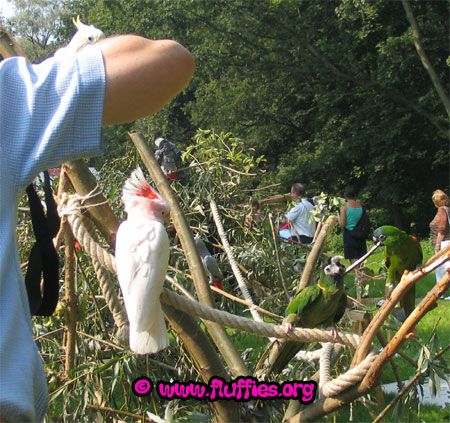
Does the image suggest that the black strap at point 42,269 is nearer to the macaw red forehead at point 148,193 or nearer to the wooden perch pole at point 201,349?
the macaw red forehead at point 148,193

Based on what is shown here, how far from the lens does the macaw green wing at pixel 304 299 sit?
2.15 m

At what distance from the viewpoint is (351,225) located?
5.45 meters

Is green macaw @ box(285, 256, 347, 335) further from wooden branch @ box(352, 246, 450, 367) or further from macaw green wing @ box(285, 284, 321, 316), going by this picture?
wooden branch @ box(352, 246, 450, 367)

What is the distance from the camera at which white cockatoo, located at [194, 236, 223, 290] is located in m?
2.82

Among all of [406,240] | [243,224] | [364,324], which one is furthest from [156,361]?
[406,240]

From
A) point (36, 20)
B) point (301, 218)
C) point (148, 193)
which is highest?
point (36, 20)

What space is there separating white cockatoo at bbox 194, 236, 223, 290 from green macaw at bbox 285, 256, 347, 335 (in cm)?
67

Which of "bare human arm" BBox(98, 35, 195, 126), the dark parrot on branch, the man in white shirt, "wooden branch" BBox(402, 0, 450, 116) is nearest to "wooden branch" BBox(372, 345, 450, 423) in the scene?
"bare human arm" BBox(98, 35, 195, 126)

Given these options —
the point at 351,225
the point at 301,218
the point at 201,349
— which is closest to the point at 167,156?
the point at 301,218

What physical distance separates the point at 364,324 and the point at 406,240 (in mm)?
1101

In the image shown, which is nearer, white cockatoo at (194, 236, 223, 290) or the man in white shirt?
white cockatoo at (194, 236, 223, 290)

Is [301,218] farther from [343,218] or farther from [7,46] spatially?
[7,46]

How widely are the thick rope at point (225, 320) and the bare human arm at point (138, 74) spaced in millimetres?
679

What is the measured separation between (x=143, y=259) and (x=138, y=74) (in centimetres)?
48
